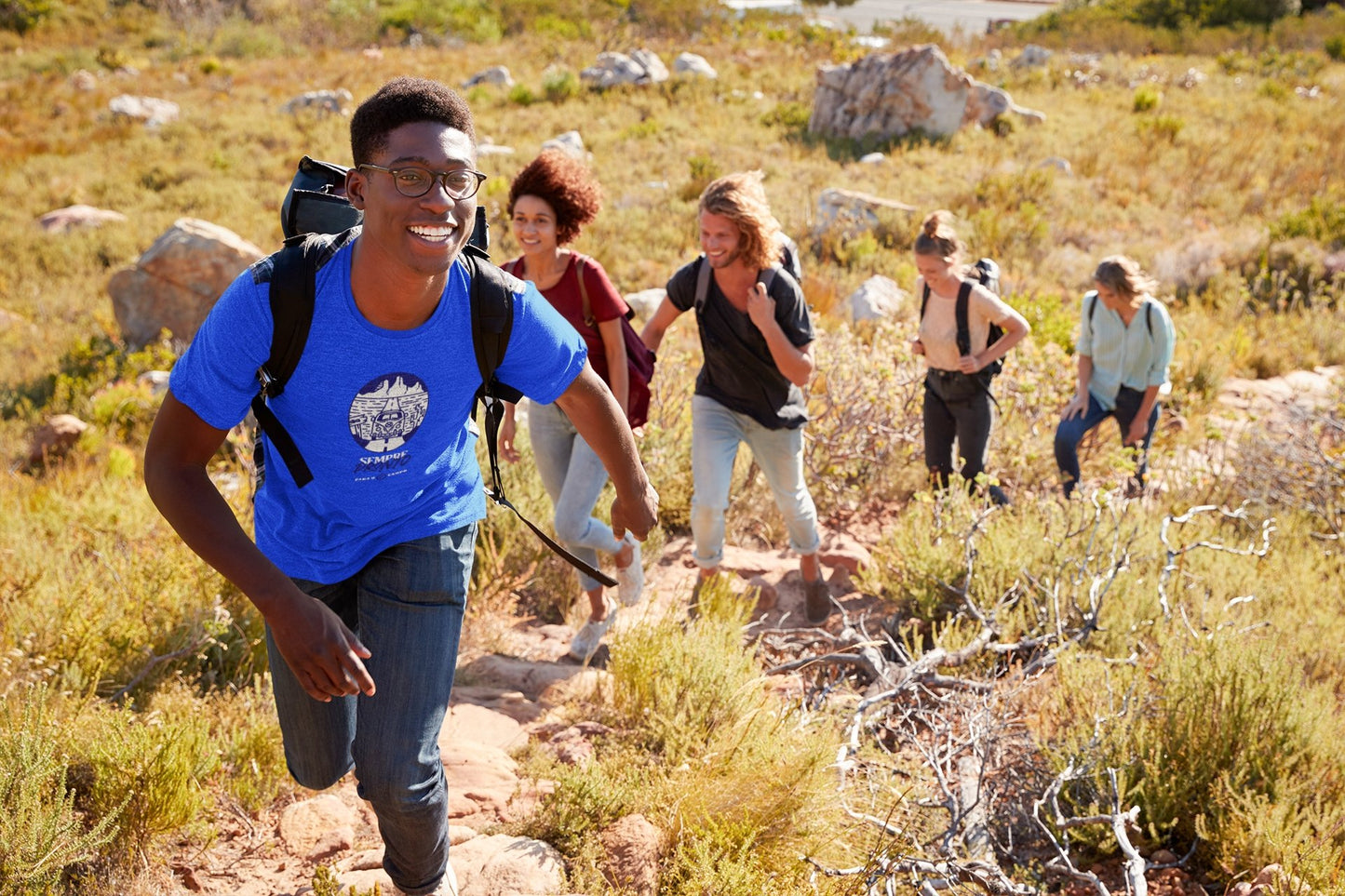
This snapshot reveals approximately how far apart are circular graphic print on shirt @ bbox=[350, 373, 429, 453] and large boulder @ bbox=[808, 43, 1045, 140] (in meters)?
15.8

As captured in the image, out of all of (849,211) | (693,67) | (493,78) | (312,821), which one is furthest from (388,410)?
(693,67)

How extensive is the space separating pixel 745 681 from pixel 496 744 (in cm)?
89

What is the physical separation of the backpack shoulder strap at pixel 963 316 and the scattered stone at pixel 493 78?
58.2 ft

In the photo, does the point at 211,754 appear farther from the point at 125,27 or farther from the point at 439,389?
the point at 125,27

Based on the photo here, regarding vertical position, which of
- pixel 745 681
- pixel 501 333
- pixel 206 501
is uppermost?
pixel 501 333

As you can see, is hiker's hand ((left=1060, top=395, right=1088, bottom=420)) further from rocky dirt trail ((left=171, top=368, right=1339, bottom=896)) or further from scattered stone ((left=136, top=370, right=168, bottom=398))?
scattered stone ((left=136, top=370, right=168, bottom=398))

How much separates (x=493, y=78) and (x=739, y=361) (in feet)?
60.9

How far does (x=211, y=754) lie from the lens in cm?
286

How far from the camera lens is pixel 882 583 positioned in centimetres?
473

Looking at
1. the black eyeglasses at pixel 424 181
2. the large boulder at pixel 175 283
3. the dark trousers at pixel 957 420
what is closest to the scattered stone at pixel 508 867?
the black eyeglasses at pixel 424 181

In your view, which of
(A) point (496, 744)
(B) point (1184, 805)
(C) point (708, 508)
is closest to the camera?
(B) point (1184, 805)

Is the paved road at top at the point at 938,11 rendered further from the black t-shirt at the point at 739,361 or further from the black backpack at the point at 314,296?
the black backpack at the point at 314,296

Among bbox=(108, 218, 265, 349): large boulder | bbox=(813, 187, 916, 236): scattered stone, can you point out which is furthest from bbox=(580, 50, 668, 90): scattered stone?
bbox=(108, 218, 265, 349): large boulder

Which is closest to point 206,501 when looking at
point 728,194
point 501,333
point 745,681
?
point 501,333
